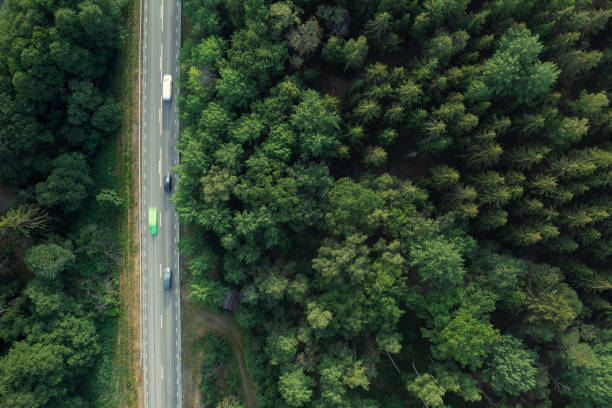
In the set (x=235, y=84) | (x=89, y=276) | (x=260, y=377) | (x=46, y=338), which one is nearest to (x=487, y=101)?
(x=235, y=84)

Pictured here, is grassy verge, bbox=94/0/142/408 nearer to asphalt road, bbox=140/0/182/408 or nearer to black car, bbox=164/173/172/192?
asphalt road, bbox=140/0/182/408

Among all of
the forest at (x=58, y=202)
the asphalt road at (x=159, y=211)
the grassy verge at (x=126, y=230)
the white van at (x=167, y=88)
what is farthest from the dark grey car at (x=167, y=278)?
the white van at (x=167, y=88)

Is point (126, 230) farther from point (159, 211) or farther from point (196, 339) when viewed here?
point (196, 339)

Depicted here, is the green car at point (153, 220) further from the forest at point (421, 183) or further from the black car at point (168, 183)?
the forest at point (421, 183)

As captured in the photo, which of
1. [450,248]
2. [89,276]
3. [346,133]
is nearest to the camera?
[450,248]

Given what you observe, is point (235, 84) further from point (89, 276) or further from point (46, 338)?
point (46, 338)

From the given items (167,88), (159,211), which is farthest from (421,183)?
(167,88)
